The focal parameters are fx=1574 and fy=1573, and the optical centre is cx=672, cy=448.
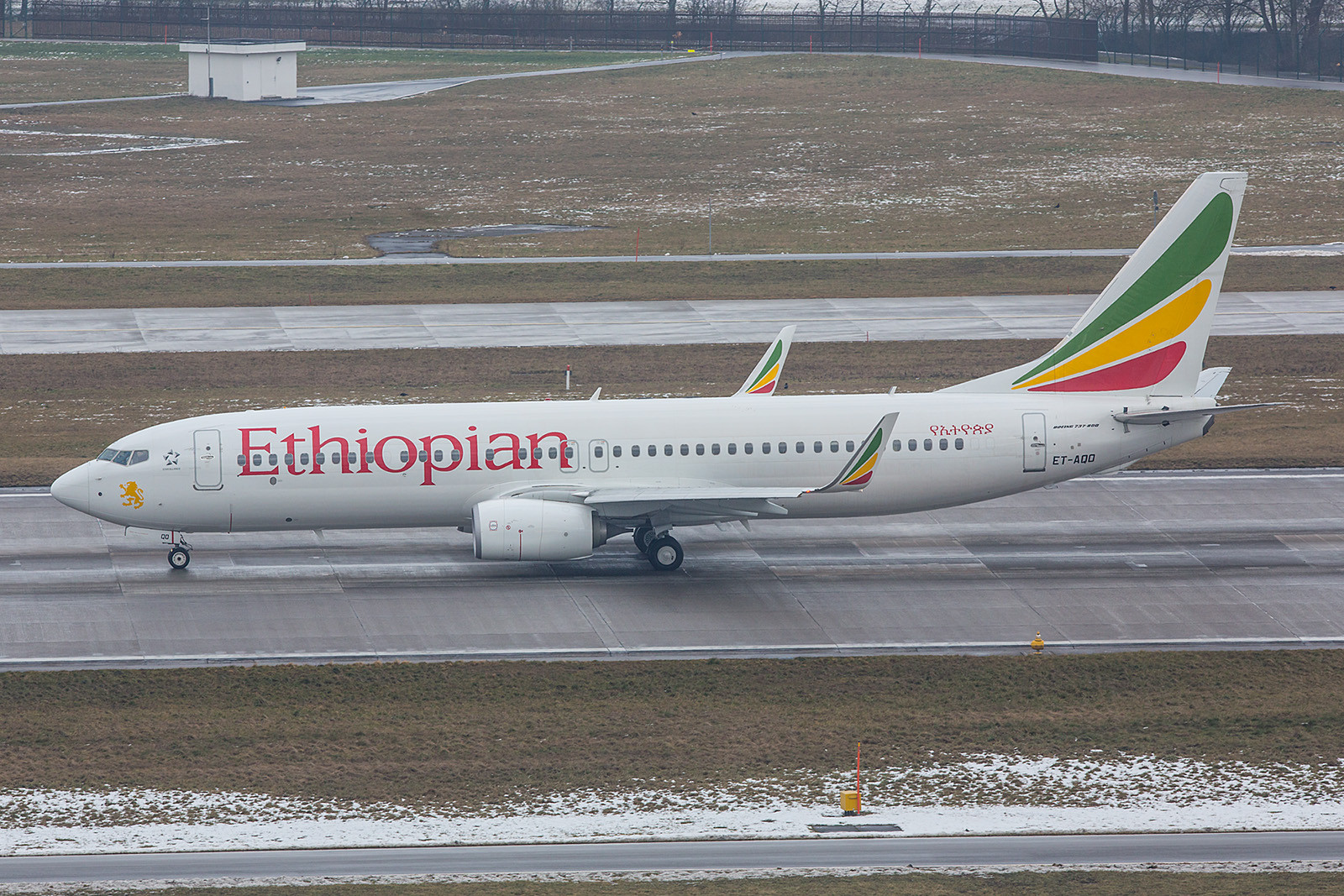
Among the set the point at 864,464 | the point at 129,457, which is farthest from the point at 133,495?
the point at 864,464

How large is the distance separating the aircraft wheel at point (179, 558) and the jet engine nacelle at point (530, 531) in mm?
7792

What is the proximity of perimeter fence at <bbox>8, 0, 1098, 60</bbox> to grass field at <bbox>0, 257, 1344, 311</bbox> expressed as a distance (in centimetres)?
8024

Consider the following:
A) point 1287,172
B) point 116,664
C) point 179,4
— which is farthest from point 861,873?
point 179,4

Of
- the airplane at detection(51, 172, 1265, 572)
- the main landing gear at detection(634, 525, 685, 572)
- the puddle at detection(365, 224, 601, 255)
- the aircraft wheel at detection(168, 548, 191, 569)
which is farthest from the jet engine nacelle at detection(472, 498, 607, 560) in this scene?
the puddle at detection(365, 224, 601, 255)

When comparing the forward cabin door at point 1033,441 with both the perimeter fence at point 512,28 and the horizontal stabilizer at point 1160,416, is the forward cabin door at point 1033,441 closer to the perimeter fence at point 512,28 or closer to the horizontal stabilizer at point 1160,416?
the horizontal stabilizer at point 1160,416

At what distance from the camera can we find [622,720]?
1214 inches

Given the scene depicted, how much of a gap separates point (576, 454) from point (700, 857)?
15.6 meters

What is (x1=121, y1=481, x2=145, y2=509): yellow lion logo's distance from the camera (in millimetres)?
38469

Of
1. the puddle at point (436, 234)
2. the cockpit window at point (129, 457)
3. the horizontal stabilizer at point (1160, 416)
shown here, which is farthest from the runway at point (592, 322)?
the horizontal stabilizer at point (1160, 416)

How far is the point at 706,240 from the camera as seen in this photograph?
8619 centimetres

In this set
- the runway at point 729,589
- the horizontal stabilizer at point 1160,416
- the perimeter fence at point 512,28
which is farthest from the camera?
the perimeter fence at point 512,28

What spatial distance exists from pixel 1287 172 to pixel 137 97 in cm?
9236

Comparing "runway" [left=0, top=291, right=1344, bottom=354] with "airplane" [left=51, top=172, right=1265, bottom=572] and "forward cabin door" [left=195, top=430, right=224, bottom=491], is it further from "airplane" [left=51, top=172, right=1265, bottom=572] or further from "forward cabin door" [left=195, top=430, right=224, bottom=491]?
"forward cabin door" [left=195, top=430, right=224, bottom=491]

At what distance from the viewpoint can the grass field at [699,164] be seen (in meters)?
87.3
